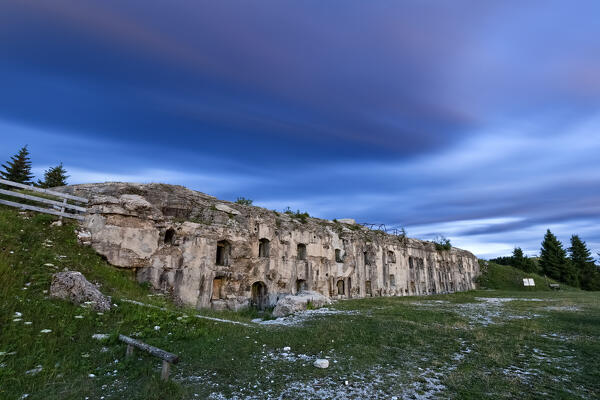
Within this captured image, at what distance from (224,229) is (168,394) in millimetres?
13259

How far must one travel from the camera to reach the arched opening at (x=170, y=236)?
55.2 feet

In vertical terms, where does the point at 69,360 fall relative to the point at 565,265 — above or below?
below

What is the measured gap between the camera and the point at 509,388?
5.65m

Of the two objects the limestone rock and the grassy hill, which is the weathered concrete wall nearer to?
the limestone rock

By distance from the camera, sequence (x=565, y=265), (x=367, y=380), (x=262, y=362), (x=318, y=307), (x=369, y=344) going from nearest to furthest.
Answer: (x=367, y=380) → (x=262, y=362) → (x=369, y=344) → (x=318, y=307) → (x=565, y=265)

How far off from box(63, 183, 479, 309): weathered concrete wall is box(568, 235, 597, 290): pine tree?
41878 millimetres

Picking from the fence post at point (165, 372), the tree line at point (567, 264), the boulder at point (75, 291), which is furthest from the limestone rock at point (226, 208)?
the tree line at point (567, 264)

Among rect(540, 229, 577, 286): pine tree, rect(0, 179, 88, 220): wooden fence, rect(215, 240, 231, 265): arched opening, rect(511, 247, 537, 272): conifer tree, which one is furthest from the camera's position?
rect(511, 247, 537, 272): conifer tree

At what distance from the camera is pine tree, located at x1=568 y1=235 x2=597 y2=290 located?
48622 mm

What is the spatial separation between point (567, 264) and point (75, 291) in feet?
207

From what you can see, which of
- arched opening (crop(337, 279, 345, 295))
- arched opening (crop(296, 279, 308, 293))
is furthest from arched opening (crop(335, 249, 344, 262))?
arched opening (crop(296, 279, 308, 293))

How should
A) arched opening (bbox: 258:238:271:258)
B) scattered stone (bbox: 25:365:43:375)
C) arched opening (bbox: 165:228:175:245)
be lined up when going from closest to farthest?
scattered stone (bbox: 25:365:43:375)
arched opening (bbox: 165:228:175:245)
arched opening (bbox: 258:238:271:258)

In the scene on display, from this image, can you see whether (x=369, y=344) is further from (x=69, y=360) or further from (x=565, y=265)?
(x=565, y=265)

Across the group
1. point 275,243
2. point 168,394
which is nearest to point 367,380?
point 168,394
